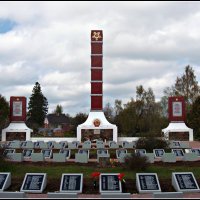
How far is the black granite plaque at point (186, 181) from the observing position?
12.6 meters

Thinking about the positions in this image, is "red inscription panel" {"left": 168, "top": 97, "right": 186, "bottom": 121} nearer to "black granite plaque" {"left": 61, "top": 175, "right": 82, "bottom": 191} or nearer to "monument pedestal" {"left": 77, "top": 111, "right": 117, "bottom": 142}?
"monument pedestal" {"left": 77, "top": 111, "right": 117, "bottom": 142}

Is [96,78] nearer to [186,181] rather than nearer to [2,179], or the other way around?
[2,179]

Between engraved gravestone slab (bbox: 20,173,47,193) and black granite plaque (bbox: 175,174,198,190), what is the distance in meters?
4.30

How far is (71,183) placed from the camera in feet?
41.4

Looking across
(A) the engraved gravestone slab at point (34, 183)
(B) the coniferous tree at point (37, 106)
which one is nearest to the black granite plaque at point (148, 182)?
(A) the engraved gravestone slab at point (34, 183)

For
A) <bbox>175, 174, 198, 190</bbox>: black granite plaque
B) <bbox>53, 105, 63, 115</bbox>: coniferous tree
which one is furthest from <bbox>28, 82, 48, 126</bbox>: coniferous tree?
<bbox>175, 174, 198, 190</bbox>: black granite plaque

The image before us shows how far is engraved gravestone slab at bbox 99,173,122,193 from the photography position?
12125 millimetres

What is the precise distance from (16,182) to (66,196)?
13.7 feet

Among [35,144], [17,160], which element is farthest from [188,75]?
[17,160]

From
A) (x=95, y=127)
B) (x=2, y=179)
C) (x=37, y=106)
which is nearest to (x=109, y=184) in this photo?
(x=2, y=179)

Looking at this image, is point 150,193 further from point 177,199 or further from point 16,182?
point 16,182

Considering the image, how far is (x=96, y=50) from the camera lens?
43.9m

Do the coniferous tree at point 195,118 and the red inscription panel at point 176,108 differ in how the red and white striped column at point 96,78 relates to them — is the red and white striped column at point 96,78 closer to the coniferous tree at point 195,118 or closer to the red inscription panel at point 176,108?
the red inscription panel at point 176,108

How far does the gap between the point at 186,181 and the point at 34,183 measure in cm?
484
